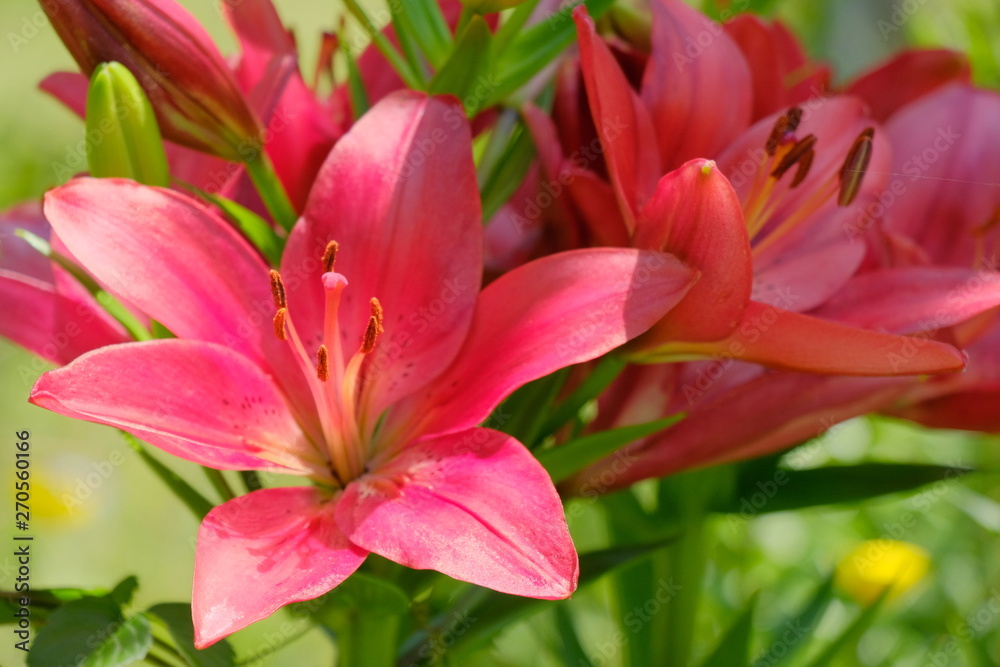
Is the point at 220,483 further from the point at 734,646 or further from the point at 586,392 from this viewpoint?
the point at 734,646

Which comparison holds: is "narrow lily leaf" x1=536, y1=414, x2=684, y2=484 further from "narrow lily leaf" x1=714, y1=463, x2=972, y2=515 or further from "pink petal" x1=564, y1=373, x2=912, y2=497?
"narrow lily leaf" x1=714, y1=463, x2=972, y2=515

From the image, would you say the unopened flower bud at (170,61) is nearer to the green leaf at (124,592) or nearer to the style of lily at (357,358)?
the style of lily at (357,358)

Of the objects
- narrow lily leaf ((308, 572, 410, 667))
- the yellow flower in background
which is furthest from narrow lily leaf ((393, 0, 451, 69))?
the yellow flower in background

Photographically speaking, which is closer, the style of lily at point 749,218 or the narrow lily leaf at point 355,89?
the style of lily at point 749,218

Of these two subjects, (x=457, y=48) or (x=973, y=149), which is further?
(x=973, y=149)

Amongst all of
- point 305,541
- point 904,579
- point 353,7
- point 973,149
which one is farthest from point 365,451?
point 904,579

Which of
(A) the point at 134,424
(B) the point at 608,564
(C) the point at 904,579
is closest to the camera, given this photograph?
(A) the point at 134,424

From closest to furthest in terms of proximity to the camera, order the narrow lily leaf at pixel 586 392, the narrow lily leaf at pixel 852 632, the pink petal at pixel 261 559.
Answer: the pink petal at pixel 261 559, the narrow lily leaf at pixel 586 392, the narrow lily leaf at pixel 852 632

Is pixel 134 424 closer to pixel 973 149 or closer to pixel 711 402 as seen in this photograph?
pixel 711 402

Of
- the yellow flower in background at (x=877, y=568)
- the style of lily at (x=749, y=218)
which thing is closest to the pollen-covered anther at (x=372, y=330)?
the style of lily at (x=749, y=218)
